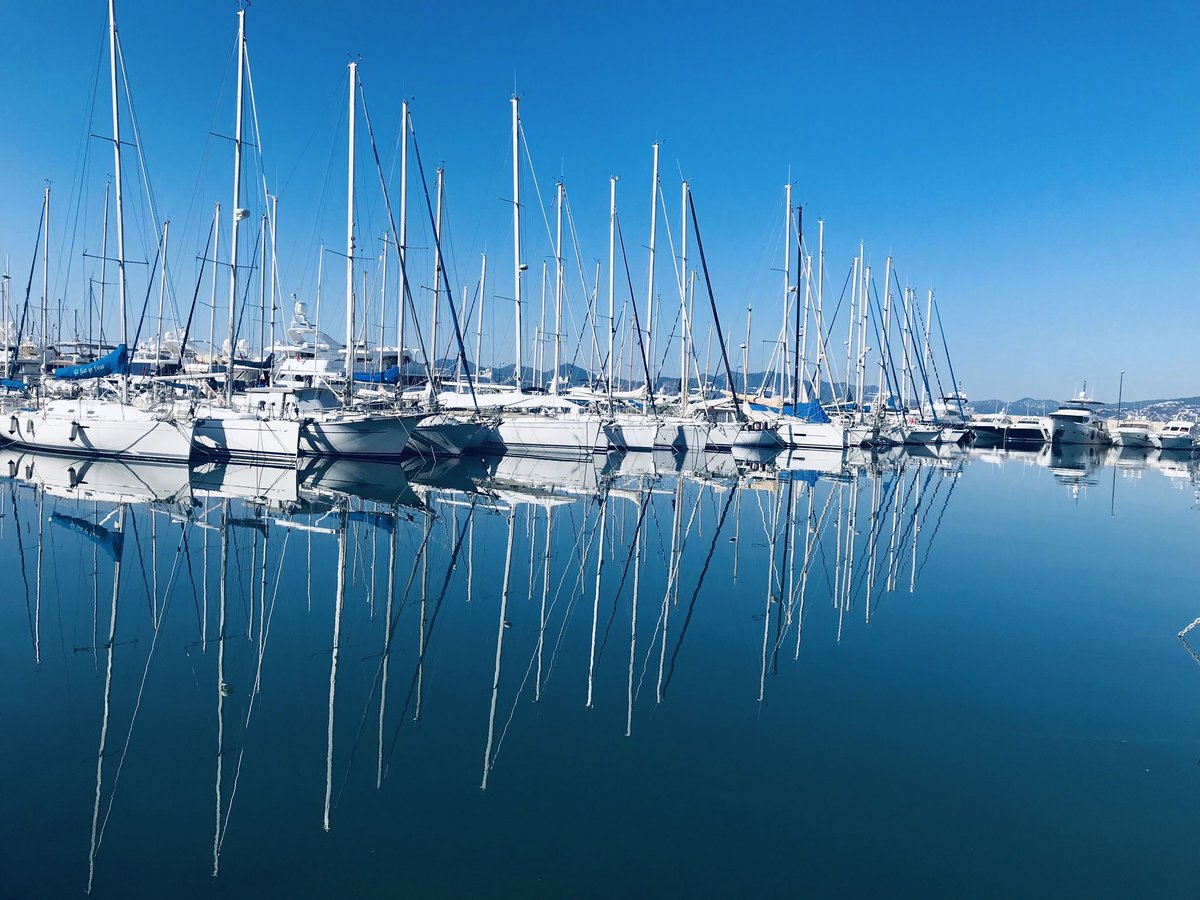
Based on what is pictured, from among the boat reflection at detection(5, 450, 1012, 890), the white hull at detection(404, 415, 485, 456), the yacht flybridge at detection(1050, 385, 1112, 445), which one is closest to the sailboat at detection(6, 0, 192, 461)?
the boat reflection at detection(5, 450, 1012, 890)

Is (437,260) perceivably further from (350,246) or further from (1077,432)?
(1077,432)

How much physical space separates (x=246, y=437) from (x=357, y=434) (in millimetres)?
3733

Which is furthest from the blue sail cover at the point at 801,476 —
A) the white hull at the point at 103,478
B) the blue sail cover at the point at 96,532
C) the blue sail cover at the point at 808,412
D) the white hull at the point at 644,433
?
the blue sail cover at the point at 96,532

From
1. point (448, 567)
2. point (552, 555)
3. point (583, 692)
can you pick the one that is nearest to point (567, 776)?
point (583, 692)

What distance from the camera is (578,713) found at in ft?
25.4

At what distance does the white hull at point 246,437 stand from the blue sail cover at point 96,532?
11.5 m

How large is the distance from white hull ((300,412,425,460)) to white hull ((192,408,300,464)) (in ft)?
1.96

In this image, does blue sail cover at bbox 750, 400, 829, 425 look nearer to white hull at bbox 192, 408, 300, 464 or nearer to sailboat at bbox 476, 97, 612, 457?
sailboat at bbox 476, 97, 612, 457

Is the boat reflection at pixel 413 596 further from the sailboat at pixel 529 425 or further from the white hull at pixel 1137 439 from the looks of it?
the white hull at pixel 1137 439

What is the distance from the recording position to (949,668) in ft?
31.2

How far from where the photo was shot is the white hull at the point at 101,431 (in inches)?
1108

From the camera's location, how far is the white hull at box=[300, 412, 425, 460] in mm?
28875


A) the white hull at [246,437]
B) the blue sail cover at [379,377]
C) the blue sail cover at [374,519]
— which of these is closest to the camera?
the blue sail cover at [374,519]

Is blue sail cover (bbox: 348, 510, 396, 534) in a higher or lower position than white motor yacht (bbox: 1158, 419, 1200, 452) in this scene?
lower
